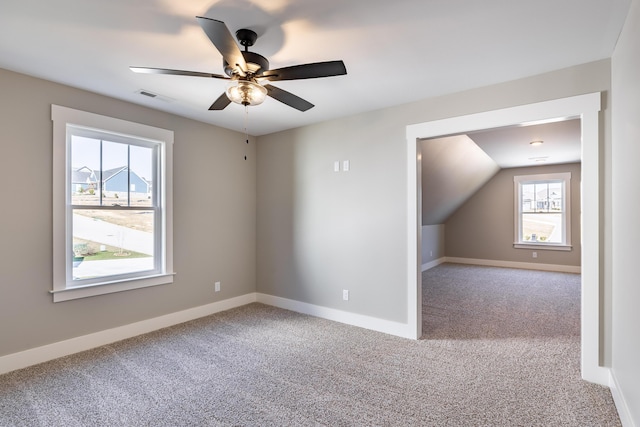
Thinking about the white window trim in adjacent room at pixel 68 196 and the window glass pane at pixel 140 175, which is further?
the window glass pane at pixel 140 175

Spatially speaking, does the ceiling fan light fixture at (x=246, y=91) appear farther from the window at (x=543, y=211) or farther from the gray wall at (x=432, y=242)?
the window at (x=543, y=211)

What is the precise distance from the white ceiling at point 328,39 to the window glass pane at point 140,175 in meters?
0.72

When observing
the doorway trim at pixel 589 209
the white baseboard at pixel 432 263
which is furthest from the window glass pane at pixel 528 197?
the doorway trim at pixel 589 209

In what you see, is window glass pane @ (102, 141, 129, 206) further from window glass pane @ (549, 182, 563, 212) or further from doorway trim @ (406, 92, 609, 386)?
window glass pane @ (549, 182, 563, 212)

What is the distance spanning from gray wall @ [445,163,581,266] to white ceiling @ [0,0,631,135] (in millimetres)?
5784

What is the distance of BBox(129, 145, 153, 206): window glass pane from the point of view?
3.50 meters

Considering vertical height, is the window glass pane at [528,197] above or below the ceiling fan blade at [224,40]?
below

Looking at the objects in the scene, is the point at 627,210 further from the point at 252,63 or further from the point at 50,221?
the point at 50,221

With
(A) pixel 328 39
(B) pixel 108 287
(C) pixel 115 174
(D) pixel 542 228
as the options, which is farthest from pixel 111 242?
(D) pixel 542 228

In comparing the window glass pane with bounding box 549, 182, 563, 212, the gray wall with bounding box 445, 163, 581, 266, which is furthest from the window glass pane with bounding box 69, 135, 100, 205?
the window glass pane with bounding box 549, 182, 563, 212

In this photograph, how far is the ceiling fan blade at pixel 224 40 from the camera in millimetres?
1501

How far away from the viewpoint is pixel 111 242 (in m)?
3.34

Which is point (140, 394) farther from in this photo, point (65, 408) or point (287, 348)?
point (287, 348)

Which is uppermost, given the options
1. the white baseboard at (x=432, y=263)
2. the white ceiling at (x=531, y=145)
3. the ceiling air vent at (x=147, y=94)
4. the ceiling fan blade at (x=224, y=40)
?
the ceiling air vent at (x=147, y=94)
